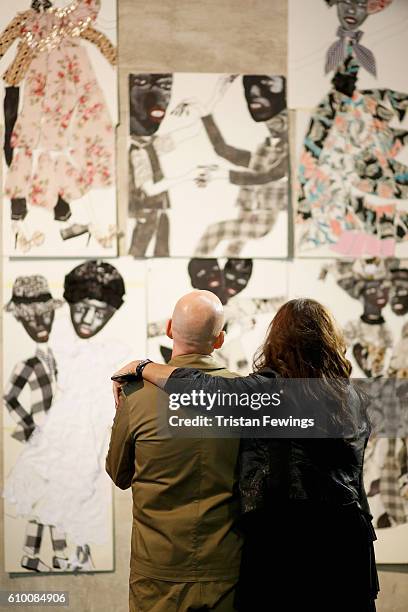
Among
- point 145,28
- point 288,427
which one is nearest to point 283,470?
point 288,427

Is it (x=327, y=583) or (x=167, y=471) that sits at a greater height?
(x=167, y=471)

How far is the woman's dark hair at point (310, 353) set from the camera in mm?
2018

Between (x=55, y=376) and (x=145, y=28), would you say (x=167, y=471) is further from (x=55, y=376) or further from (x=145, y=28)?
(x=145, y=28)

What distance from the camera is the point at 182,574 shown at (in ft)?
6.74

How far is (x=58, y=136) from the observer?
9.89ft

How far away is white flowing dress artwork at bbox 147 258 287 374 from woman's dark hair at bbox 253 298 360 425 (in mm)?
961

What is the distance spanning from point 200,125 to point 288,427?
4.92ft

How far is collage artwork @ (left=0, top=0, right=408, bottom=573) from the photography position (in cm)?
300

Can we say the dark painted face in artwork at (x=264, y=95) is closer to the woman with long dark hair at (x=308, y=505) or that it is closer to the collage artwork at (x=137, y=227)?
the collage artwork at (x=137, y=227)

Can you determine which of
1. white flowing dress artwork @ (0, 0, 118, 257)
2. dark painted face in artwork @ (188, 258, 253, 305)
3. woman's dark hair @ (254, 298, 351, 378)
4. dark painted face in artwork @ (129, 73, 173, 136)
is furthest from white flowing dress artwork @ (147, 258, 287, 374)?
woman's dark hair @ (254, 298, 351, 378)

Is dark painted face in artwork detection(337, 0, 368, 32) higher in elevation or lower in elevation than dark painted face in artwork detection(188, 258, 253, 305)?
higher

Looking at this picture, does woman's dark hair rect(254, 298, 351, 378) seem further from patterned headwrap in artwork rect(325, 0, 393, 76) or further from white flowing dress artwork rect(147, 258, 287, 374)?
patterned headwrap in artwork rect(325, 0, 393, 76)

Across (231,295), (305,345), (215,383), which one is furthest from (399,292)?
(215,383)

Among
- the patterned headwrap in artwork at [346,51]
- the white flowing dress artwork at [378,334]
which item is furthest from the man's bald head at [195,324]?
the patterned headwrap in artwork at [346,51]
